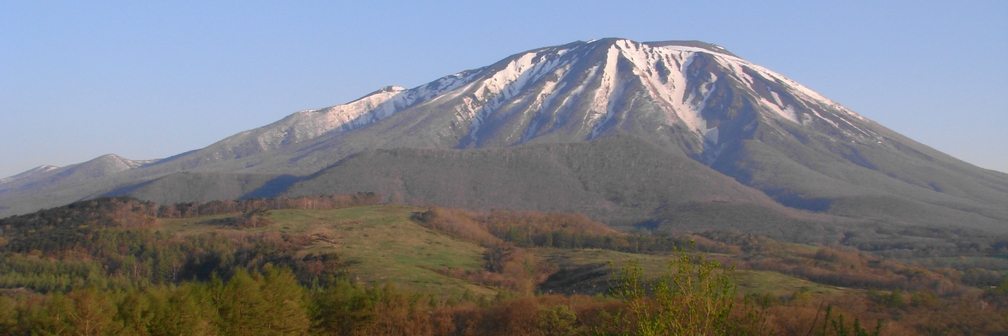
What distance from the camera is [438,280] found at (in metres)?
89.1

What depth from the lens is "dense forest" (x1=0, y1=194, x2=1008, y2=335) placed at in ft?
Answer: 134

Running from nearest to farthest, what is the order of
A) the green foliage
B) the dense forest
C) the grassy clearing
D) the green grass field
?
the green foliage
the dense forest
the green grass field
the grassy clearing

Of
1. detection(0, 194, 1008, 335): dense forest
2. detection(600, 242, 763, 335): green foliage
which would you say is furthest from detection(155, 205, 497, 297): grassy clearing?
A: detection(600, 242, 763, 335): green foliage

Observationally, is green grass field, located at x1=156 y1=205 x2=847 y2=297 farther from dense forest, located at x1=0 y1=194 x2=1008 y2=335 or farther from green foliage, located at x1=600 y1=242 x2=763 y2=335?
green foliage, located at x1=600 y1=242 x2=763 y2=335

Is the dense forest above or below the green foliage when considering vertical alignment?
below

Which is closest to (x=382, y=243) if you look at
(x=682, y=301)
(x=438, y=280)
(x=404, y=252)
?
(x=404, y=252)

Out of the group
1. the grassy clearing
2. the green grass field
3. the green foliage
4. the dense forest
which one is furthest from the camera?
the grassy clearing

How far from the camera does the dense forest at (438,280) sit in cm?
4075

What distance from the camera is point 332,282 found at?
278 feet

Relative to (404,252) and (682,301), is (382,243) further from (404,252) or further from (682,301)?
(682,301)

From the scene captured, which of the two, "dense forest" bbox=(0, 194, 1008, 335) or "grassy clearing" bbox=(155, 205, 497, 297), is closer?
"dense forest" bbox=(0, 194, 1008, 335)

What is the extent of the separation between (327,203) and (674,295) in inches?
5454

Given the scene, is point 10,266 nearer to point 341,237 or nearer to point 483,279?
point 341,237

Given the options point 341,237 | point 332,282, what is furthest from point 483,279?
point 341,237
